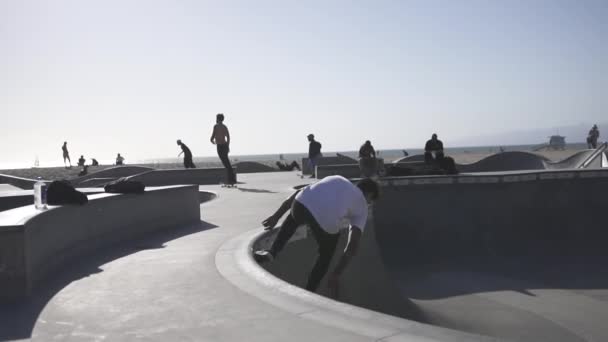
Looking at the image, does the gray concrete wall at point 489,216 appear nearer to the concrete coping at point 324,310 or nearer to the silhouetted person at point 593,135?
the concrete coping at point 324,310

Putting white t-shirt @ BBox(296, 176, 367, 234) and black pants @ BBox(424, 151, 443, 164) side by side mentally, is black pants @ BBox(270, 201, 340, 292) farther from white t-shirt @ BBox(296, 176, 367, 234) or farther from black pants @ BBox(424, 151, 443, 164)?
black pants @ BBox(424, 151, 443, 164)

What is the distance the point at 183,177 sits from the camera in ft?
65.8

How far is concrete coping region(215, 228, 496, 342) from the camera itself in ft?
10.5

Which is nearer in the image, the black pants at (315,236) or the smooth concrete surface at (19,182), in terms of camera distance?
the black pants at (315,236)

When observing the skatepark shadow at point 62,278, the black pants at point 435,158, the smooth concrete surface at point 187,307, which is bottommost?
the skatepark shadow at point 62,278

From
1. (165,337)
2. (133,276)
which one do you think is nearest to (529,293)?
(133,276)

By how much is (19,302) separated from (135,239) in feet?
10.7

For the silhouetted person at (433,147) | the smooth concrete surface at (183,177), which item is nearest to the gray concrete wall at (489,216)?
the silhouetted person at (433,147)

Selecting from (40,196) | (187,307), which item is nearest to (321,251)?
(187,307)

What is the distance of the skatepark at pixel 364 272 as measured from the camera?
3703 mm

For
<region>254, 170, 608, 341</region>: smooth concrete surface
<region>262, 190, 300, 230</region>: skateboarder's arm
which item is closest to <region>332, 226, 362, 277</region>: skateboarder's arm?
<region>262, 190, 300, 230</region>: skateboarder's arm

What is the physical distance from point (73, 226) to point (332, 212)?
328cm

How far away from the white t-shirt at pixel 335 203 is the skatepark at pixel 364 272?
2.22 feet

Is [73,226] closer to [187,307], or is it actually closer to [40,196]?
[40,196]
